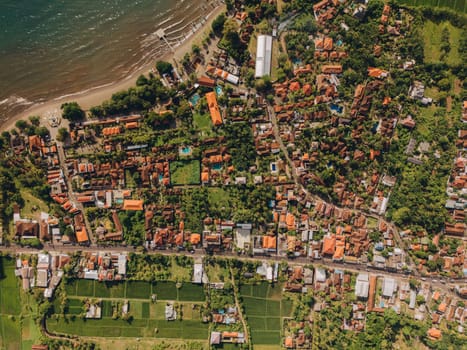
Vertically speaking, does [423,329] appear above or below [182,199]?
below

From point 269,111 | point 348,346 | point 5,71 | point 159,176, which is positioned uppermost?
point 5,71

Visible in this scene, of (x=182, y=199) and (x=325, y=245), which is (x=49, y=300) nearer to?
(x=182, y=199)

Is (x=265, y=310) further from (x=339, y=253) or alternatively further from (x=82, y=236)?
(x=82, y=236)

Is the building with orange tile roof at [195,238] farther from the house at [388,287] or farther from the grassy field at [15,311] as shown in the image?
the house at [388,287]

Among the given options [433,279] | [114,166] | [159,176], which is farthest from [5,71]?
[433,279]

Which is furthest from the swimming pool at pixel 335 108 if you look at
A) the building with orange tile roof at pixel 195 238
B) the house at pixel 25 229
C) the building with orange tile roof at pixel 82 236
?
the house at pixel 25 229
